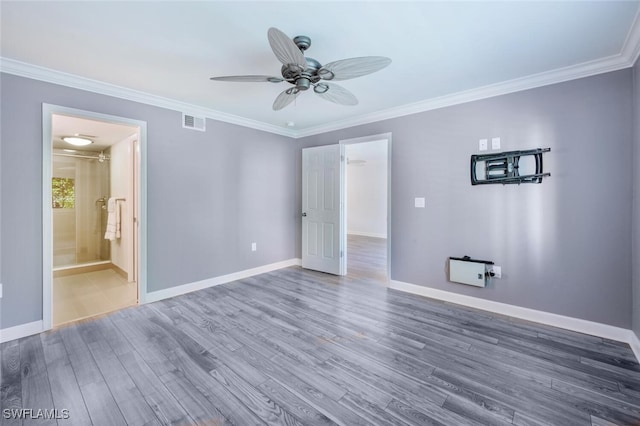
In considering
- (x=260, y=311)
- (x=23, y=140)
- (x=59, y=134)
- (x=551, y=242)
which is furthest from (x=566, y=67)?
(x=59, y=134)

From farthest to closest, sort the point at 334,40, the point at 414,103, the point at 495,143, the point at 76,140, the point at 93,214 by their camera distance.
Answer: the point at 93,214 → the point at 76,140 → the point at 414,103 → the point at 495,143 → the point at 334,40

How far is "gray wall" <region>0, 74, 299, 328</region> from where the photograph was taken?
2469mm

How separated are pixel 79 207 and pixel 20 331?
3663mm

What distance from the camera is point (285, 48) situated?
1707mm

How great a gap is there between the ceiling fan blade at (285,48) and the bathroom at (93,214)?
2.91 metres

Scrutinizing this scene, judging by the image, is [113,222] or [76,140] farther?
[113,222]

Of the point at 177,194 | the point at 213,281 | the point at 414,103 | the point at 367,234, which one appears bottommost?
the point at 213,281

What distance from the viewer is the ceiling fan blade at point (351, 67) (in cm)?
182

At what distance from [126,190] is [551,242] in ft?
19.3

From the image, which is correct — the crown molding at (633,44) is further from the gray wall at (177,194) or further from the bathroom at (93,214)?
the bathroom at (93,214)

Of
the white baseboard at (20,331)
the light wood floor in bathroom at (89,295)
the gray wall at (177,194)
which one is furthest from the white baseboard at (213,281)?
the white baseboard at (20,331)

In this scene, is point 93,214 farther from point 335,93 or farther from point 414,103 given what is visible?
point 414,103

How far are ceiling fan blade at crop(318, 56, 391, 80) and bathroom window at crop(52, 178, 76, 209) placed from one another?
5820 mm

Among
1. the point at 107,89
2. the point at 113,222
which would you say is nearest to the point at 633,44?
the point at 107,89
